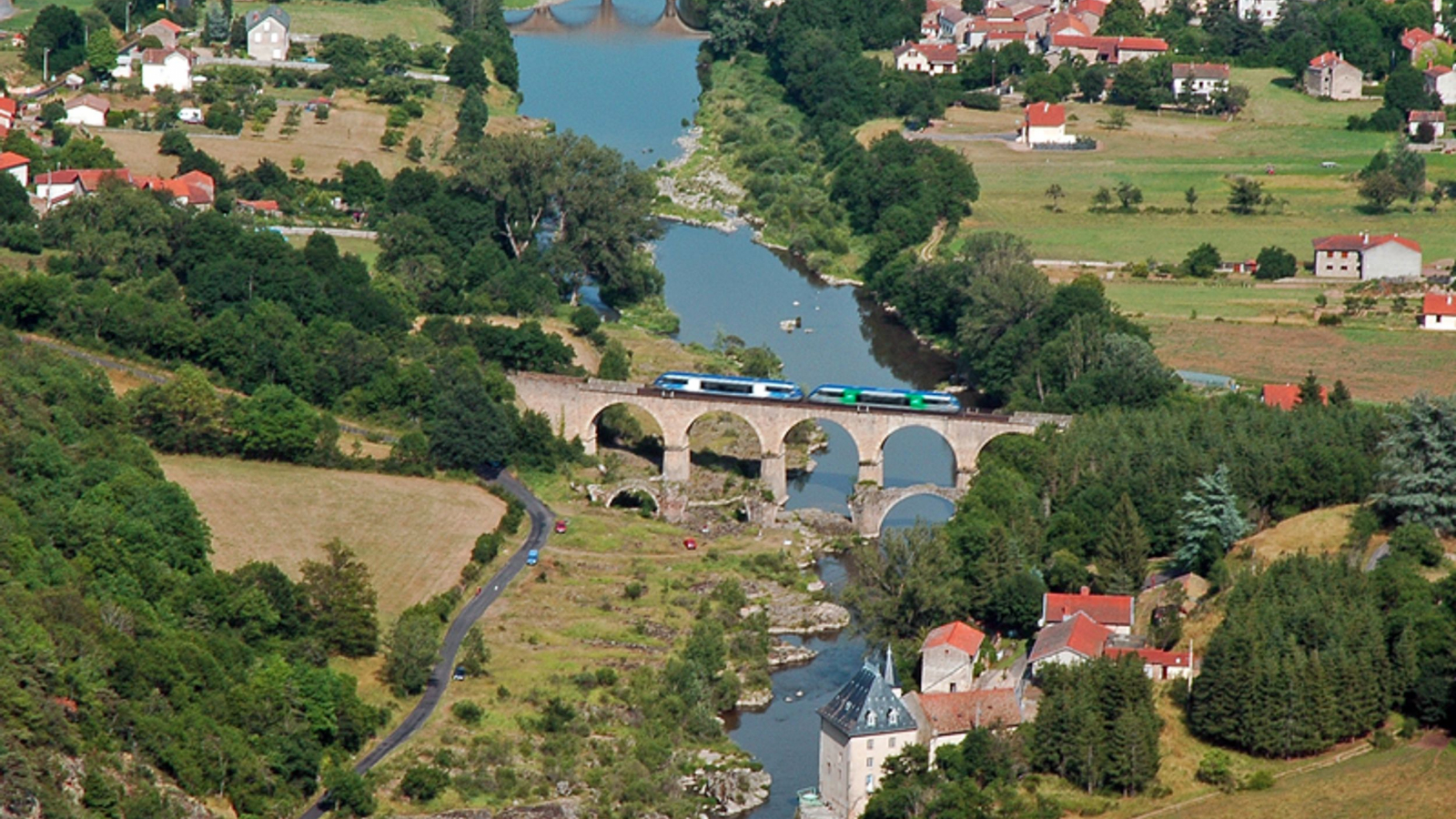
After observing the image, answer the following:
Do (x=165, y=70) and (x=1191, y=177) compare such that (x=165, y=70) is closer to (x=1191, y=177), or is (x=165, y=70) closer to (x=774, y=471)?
(x=1191, y=177)

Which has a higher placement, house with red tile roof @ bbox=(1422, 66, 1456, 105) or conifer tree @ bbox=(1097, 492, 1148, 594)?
house with red tile roof @ bbox=(1422, 66, 1456, 105)

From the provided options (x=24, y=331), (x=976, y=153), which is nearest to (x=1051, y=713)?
(x=24, y=331)

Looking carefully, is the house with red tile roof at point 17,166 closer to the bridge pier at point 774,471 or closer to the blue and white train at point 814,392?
the blue and white train at point 814,392

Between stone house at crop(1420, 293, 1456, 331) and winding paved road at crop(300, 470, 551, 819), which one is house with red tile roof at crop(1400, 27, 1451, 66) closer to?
stone house at crop(1420, 293, 1456, 331)

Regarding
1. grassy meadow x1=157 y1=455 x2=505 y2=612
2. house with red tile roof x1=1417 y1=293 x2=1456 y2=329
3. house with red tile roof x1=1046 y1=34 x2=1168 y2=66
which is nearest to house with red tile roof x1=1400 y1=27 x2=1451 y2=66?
house with red tile roof x1=1046 y1=34 x2=1168 y2=66

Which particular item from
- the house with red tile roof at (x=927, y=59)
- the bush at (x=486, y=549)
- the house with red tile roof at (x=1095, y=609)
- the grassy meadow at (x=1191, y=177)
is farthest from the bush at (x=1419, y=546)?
the house with red tile roof at (x=927, y=59)

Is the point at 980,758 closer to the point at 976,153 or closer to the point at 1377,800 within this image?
the point at 1377,800
